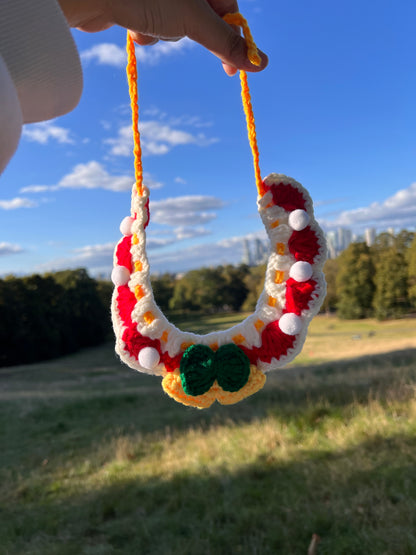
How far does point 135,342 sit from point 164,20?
1026 millimetres

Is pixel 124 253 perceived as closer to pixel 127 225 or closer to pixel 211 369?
pixel 127 225

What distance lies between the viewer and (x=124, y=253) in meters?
1.57

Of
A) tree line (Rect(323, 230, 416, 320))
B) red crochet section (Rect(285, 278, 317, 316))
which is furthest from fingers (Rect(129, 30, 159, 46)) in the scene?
tree line (Rect(323, 230, 416, 320))

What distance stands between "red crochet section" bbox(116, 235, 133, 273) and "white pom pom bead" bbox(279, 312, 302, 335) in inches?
23.3

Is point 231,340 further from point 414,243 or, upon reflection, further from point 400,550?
point 414,243

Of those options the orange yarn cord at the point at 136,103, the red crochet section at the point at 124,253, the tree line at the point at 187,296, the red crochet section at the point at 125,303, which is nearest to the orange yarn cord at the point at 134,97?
the orange yarn cord at the point at 136,103

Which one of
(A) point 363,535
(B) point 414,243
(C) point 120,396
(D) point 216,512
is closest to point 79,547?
(D) point 216,512

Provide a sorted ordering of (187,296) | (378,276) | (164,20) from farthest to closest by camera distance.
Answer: (187,296), (378,276), (164,20)

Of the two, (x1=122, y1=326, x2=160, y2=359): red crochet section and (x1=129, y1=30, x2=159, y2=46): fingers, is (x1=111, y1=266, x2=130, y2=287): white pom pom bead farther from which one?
(x1=129, y1=30, x2=159, y2=46): fingers

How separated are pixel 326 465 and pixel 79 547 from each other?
10.2 feet

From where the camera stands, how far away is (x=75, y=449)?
6965mm

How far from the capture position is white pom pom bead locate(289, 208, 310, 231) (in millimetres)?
1497

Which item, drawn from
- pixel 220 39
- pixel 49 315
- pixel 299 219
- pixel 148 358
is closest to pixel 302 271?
pixel 299 219

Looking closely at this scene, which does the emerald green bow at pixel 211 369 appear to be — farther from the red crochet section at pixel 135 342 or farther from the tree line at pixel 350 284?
the tree line at pixel 350 284
